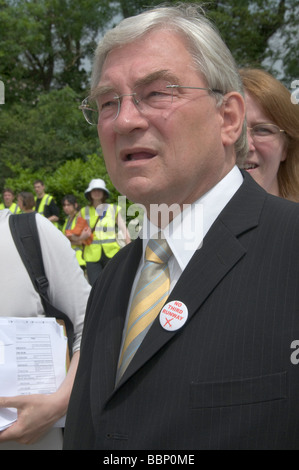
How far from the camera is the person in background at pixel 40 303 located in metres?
2.18

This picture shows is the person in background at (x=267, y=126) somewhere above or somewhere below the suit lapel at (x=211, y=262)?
above

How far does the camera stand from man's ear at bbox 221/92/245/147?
1744mm

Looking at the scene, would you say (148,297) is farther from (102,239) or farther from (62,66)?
(62,66)

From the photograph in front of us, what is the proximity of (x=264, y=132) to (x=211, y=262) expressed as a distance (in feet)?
4.62

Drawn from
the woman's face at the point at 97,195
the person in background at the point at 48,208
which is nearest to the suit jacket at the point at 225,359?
the woman's face at the point at 97,195

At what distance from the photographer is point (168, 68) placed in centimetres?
167

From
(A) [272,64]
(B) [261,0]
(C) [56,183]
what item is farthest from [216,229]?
(B) [261,0]

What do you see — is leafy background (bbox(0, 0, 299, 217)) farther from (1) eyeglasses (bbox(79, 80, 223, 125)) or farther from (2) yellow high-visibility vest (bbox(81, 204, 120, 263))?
(1) eyeglasses (bbox(79, 80, 223, 125))

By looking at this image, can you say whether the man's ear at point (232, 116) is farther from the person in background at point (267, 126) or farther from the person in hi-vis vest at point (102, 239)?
the person in hi-vis vest at point (102, 239)

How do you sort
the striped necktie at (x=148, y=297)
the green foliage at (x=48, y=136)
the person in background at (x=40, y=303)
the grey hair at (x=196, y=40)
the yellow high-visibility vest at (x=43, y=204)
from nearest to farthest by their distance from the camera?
the striped necktie at (x=148, y=297), the grey hair at (x=196, y=40), the person in background at (x=40, y=303), the yellow high-visibility vest at (x=43, y=204), the green foliage at (x=48, y=136)

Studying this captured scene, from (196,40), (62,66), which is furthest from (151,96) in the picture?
(62,66)

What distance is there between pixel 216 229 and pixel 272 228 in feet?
0.52

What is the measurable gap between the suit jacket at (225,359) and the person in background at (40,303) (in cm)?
61
